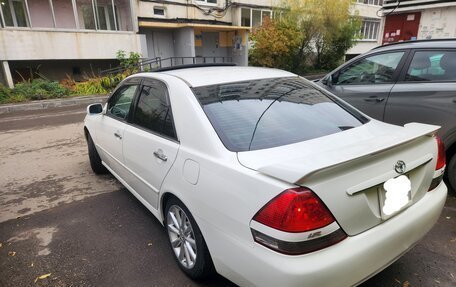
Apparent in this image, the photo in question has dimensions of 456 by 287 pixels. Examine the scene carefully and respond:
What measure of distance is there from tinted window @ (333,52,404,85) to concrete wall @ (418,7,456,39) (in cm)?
2617

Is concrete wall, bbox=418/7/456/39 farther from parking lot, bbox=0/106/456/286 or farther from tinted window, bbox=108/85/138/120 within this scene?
tinted window, bbox=108/85/138/120

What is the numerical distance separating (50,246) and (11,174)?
2.60m

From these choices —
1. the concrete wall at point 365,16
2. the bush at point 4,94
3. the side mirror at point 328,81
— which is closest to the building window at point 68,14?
the bush at point 4,94

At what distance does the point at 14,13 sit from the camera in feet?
46.5

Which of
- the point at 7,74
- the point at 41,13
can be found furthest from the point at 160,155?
the point at 41,13

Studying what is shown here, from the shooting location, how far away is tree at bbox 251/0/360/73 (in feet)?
56.6

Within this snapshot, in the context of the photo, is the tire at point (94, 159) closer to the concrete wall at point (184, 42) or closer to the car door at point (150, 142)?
the car door at point (150, 142)

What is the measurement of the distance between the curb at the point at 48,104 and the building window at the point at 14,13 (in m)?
4.70

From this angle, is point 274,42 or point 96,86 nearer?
point 96,86

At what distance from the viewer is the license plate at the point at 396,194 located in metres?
1.94

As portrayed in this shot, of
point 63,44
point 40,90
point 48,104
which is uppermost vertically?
point 63,44

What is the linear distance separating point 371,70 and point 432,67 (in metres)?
0.83

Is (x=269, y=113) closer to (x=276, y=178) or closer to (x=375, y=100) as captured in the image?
(x=276, y=178)

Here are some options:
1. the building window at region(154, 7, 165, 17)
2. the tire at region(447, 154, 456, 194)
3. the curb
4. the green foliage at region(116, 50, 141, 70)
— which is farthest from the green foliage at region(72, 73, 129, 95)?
the tire at region(447, 154, 456, 194)
